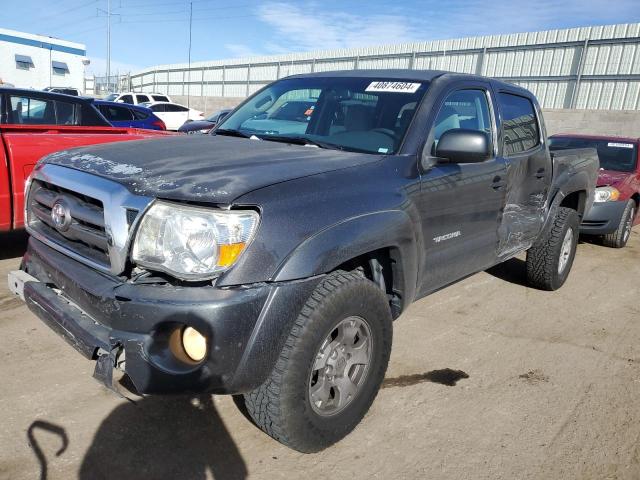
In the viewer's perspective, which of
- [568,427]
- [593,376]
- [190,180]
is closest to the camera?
[190,180]

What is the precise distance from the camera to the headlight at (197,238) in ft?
6.61

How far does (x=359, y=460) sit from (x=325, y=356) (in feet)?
1.75

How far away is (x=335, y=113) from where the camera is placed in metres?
3.38

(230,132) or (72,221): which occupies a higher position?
(230,132)

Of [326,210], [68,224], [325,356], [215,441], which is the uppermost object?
[326,210]

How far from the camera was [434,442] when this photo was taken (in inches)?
102

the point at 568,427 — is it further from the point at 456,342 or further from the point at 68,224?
the point at 68,224

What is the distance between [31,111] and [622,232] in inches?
308

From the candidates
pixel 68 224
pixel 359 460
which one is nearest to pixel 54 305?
pixel 68 224

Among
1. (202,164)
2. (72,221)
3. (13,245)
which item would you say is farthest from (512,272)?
(13,245)

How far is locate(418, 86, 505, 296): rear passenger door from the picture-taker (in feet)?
9.82

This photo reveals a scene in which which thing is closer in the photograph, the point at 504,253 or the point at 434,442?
the point at 434,442

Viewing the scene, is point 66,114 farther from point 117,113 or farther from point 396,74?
point 117,113

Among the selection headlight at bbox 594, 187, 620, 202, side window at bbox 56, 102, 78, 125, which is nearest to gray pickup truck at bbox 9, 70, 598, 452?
side window at bbox 56, 102, 78, 125
